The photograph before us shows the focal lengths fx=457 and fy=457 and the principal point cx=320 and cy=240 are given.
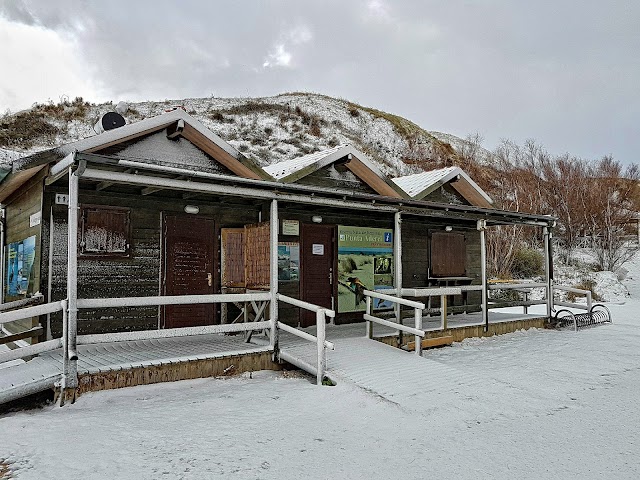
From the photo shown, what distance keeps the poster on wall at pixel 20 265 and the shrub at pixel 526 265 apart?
1988 centimetres

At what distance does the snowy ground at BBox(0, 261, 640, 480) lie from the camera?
3750mm

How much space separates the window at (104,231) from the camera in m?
7.17

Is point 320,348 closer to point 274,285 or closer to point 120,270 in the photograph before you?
point 274,285

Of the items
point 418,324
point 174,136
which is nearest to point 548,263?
point 418,324

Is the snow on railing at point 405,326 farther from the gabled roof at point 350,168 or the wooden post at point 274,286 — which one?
the gabled roof at point 350,168

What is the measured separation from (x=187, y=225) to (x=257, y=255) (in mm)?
1621

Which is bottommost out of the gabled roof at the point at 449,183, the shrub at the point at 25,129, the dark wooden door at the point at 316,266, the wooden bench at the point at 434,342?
the wooden bench at the point at 434,342

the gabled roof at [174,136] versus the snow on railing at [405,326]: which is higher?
the gabled roof at [174,136]

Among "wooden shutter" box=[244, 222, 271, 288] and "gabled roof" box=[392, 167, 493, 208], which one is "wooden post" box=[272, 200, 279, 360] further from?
"gabled roof" box=[392, 167, 493, 208]

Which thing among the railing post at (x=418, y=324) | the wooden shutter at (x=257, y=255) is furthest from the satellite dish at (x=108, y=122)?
the railing post at (x=418, y=324)

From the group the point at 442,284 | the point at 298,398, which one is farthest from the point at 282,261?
the point at 442,284

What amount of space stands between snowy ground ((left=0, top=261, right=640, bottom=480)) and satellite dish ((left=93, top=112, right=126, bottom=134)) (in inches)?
184

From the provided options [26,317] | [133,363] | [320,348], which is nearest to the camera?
[26,317]

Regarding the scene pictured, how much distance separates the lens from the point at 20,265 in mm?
8234
